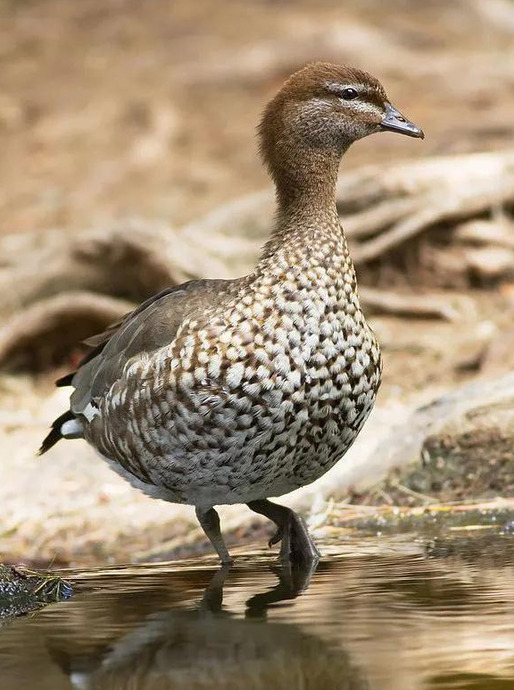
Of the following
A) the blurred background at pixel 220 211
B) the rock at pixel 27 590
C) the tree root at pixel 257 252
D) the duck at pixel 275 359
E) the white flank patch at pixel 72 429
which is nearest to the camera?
the rock at pixel 27 590

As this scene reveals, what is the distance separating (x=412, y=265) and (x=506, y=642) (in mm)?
7057

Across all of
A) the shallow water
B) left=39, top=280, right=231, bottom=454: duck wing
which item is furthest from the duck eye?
the shallow water

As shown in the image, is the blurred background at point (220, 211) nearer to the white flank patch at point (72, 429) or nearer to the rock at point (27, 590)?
the white flank patch at point (72, 429)

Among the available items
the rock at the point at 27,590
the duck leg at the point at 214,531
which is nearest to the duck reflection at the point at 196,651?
the rock at the point at 27,590

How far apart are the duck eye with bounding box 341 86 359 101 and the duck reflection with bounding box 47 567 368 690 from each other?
1.93 metres

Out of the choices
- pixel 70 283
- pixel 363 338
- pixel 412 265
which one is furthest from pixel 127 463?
pixel 412 265

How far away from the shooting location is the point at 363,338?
5.07 m

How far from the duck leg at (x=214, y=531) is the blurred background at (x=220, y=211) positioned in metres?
0.93

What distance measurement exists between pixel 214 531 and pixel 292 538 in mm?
318

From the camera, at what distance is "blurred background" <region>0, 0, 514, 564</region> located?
→ 6750 mm

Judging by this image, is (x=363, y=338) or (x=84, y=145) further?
(x=84, y=145)

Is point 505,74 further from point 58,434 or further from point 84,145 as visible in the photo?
point 58,434

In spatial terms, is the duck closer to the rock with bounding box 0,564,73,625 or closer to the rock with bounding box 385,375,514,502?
the rock with bounding box 0,564,73,625

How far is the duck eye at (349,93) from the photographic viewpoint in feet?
17.4
